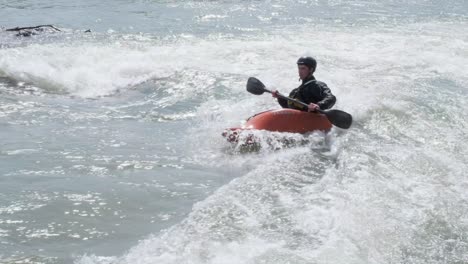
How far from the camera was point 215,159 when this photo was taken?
6.23 m

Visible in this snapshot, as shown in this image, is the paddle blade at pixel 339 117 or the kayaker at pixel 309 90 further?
the kayaker at pixel 309 90

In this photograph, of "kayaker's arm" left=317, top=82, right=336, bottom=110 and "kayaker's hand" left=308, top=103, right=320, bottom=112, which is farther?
"kayaker's arm" left=317, top=82, right=336, bottom=110

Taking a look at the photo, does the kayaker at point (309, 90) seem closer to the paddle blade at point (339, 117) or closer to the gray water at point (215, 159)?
the paddle blade at point (339, 117)

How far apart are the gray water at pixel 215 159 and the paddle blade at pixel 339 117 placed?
317mm

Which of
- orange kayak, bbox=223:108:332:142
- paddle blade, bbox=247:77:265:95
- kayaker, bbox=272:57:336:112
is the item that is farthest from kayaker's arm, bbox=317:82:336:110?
paddle blade, bbox=247:77:265:95

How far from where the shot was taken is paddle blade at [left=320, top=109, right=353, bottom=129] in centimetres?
651

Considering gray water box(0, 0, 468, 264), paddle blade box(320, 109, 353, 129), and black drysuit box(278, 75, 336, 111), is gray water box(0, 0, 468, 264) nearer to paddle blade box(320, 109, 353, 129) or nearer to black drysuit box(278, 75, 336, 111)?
paddle blade box(320, 109, 353, 129)

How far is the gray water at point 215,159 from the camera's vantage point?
4289mm

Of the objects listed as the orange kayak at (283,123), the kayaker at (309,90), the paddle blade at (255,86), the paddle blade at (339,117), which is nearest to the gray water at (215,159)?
the orange kayak at (283,123)

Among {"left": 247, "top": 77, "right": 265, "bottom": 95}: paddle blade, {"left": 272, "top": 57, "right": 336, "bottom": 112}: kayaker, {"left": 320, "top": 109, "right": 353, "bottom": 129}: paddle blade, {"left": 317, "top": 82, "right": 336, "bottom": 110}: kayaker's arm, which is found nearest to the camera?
{"left": 320, "top": 109, "right": 353, "bottom": 129}: paddle blade

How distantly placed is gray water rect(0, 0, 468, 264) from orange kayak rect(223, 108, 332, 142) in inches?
4.6

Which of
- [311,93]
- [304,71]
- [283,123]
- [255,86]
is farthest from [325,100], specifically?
[255,86]

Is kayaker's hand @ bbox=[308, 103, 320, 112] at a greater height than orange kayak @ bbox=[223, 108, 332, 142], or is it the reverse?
kayaker's hand @ bbox=[308, 103, 320, 112]

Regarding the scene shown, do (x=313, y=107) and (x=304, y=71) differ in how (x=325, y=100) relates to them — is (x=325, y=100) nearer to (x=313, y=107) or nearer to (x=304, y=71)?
(x=313, y=107)
